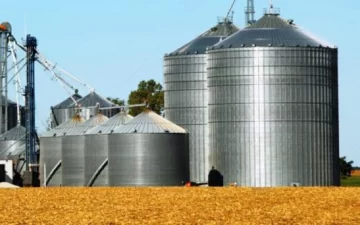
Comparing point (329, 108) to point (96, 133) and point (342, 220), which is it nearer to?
point (96, 133)

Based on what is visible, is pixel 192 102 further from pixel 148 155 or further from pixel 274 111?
pixel 148 155

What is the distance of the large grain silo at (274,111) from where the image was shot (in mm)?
105125

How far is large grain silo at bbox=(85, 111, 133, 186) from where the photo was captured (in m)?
109

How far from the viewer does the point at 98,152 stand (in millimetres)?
110062

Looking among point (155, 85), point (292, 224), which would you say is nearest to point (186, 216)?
point (292, 224)

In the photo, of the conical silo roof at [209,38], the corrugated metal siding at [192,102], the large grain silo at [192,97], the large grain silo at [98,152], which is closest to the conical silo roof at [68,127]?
the large grain silo at [98,152]

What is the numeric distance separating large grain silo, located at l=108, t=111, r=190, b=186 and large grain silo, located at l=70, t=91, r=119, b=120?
26122mm

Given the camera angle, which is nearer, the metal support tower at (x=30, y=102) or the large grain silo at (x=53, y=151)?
the large grain silo at (x=53, y=151)

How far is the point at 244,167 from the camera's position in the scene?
105812 mm

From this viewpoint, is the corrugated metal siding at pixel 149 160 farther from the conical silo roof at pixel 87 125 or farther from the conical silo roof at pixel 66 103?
the conical silo roof at pixel 66 103

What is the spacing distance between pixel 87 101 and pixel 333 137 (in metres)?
38.7

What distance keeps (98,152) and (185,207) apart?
4952 centimetres

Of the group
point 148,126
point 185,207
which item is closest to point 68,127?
point 148,126

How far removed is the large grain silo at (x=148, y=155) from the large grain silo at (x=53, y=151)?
13.4m
